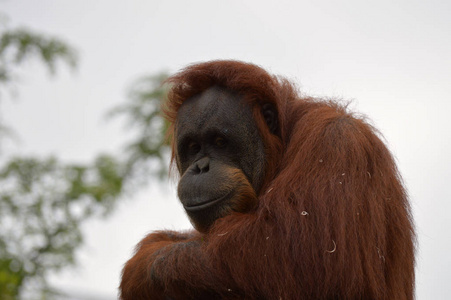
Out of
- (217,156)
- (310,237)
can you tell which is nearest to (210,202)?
(217,156)

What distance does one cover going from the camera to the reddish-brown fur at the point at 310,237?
395 centimetres

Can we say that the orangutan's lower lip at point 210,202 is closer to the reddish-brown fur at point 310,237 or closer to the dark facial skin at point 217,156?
the dark facial skin at point 217,156

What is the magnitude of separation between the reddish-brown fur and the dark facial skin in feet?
0.50

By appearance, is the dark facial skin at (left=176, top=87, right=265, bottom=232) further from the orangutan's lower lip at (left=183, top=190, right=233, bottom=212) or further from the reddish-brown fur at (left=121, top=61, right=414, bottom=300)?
the reddish-brown fur at (left=121, top=61, right=414, bottom=300)

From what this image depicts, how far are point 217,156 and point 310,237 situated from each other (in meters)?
1.19

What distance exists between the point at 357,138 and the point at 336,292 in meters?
1.19

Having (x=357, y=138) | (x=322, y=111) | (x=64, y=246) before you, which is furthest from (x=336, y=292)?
(x=64, y=246)

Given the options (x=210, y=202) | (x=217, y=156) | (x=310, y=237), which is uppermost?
(x=217, y=156)

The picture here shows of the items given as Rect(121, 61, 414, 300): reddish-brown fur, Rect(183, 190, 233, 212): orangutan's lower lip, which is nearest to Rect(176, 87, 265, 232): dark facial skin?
Rect(183, 190, 233, 212): orangutan's lower lip

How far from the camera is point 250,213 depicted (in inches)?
172

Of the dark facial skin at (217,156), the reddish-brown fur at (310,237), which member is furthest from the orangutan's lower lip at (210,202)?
the reddish-brown fur at (310,237)

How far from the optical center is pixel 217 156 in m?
4.77

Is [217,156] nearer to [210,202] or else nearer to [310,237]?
[210,202]

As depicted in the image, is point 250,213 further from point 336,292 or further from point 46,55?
point 46,55
